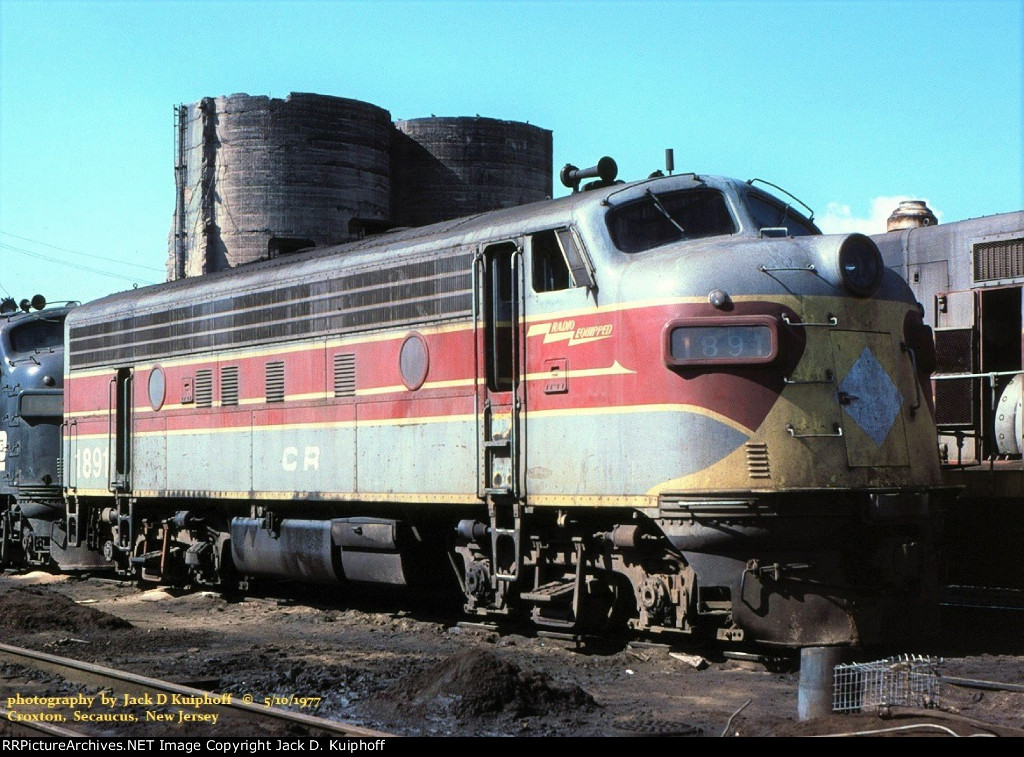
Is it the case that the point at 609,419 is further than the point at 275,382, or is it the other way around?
the point at 275,382

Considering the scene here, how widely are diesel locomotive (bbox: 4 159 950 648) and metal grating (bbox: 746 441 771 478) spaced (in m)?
0.03

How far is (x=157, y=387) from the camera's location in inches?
655

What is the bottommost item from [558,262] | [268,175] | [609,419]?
[609,419]

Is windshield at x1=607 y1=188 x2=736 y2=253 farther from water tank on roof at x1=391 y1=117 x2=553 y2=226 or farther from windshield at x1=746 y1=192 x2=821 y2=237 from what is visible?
water tank on roof at x1=391 y1=117 x2=553 y2=226

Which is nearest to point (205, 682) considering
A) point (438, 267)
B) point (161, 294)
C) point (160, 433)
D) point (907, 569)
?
point (438, 267)

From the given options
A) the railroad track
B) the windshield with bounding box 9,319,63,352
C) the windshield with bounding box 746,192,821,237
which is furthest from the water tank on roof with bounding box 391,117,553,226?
the railroad track

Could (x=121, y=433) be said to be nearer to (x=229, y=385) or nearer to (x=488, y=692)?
(x=229, y=385)

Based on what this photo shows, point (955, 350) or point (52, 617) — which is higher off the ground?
point (955, 350)

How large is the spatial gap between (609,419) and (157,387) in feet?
26.7

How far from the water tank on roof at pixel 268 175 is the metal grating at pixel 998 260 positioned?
58.7 feet

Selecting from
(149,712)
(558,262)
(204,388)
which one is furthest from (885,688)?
(204,388)

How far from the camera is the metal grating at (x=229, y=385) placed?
598 inches

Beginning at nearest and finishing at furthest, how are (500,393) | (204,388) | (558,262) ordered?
(558,262) < (500,393) < (204,388)
